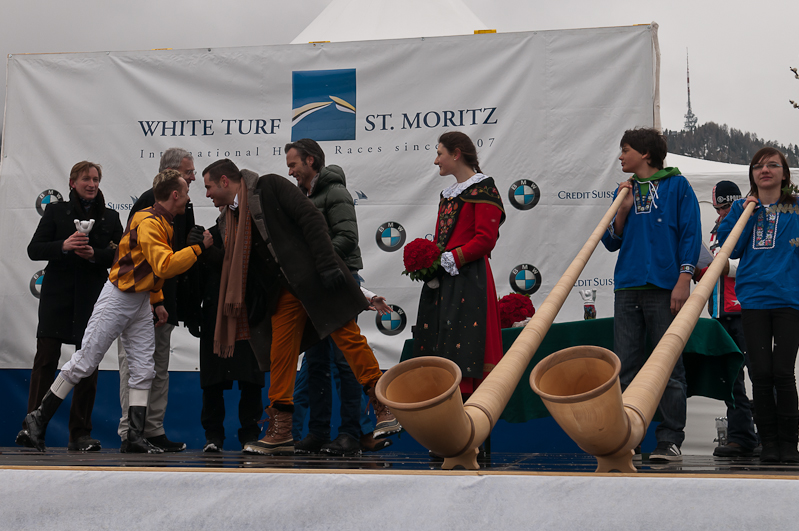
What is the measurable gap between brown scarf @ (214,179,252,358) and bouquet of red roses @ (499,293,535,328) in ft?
4.97

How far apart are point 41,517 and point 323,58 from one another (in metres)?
4.69

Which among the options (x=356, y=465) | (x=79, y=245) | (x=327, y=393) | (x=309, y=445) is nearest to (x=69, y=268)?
(x=79, y=245)

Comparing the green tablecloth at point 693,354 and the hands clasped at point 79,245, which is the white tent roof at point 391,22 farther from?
the green tablecloth at point 693,354

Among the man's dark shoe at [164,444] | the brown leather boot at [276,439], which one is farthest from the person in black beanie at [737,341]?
the man's dark shoe at [164,444]

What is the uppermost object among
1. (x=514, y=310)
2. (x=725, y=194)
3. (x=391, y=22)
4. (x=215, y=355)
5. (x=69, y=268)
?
(x=391, y=22)

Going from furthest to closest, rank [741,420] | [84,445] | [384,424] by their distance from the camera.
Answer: [741,420], [84,445], [384,424]

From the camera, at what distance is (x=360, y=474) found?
1.64 metres

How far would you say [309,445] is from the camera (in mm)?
3650

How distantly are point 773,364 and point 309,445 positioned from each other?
2.28 metres

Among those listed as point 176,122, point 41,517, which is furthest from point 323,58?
point 41,517

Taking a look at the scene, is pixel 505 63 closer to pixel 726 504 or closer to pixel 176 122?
pixel 176 122

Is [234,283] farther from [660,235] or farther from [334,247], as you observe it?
[660,235]

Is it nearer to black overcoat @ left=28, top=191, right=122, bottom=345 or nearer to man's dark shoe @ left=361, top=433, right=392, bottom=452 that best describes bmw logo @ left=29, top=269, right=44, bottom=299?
black overcoat @ left=28, top=191, right=122, bottom=345

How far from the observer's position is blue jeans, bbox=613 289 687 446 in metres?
3.15
